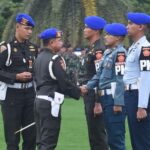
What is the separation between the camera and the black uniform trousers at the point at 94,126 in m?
10.3

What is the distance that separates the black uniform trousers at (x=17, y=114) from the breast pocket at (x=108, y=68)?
1069 mm

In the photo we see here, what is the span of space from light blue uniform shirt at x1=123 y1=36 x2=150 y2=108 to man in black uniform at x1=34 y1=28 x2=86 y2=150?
0.97m

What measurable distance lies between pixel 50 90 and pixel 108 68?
872mm

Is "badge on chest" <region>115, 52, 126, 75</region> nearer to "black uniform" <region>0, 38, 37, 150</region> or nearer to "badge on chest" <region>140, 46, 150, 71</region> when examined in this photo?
"badge on chest" <region>140, 46, 150, 71</region>

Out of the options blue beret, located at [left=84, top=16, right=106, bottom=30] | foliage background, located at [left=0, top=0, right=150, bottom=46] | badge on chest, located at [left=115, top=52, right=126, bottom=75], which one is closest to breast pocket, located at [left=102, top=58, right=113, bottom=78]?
badge on chest, located at [left=115, top=52, right=126, bottom=75]

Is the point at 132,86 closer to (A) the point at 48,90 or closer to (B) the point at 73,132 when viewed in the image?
(A) the point at 48,90

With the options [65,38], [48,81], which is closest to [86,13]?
[65,38]

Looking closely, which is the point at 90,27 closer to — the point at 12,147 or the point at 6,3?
the point at 12,147

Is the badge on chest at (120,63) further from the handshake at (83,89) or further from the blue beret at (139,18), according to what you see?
the blue beret at (139,18)

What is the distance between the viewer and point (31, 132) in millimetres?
10023

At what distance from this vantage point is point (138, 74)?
8.50 metres

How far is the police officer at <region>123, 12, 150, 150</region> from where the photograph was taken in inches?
327

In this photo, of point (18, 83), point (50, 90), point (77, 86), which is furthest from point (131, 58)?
point (18, 83)

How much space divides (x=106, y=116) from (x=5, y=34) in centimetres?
729
